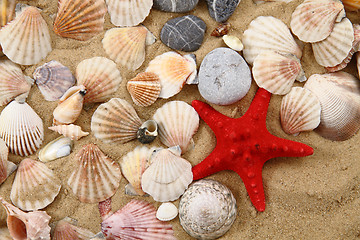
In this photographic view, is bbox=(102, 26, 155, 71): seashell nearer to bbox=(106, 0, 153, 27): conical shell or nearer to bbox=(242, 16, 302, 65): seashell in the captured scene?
bbox=(106, 0, 153, 27): conical shell

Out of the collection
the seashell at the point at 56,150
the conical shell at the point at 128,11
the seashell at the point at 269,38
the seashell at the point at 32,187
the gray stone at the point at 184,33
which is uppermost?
the conical shell at the point at 128,11

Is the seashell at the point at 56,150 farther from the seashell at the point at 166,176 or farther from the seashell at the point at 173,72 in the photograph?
the seashell at the point at 173,72

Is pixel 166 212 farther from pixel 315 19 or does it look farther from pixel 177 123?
pixel 315 19

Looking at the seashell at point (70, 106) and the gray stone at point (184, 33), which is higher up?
the gray stone at point (184, 33)

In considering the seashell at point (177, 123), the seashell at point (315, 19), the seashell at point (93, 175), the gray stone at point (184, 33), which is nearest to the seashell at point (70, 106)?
the seashell at point (93, 175)

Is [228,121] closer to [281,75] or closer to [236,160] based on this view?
[236,160]
